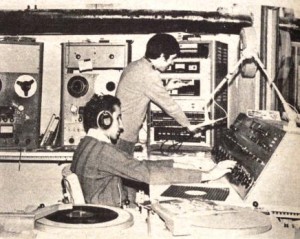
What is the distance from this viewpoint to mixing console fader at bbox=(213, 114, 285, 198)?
206 cm

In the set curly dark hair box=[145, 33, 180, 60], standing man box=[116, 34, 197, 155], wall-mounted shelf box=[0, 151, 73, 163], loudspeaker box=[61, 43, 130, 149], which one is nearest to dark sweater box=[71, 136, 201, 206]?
standing man box=[116, 34, 197, 155]

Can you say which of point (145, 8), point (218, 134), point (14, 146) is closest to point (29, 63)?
point (14, 146)

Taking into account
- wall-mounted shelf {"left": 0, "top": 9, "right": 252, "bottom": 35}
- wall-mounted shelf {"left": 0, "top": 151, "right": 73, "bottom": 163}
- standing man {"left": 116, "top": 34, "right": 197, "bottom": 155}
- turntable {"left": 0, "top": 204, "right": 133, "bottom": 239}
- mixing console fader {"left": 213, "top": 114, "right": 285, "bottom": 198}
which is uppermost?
wall-mounted shelf {"left": 0, "top": 9, "right": 252, "bottom": 35}

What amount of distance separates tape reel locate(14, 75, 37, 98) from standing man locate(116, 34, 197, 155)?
88cm

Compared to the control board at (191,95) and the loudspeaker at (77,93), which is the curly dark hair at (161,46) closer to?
the control board at (191,95)

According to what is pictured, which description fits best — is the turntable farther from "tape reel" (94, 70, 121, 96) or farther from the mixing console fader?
"tape reel" (94, 70, 121, 96)

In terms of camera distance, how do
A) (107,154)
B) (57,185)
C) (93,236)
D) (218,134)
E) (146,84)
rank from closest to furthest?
(93,236)
(107,154)
(146,84)
(218,134)
(57,185)

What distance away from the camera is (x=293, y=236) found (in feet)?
4.55

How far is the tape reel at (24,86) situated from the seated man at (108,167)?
157 cm

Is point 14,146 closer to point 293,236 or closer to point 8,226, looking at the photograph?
point 8,226

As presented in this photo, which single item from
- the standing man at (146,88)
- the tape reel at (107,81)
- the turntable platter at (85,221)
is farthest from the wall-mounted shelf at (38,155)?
the turntable platter at (85,221)

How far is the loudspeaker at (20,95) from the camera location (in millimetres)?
3582

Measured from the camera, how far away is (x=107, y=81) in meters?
3.69

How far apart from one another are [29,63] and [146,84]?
110 cm
